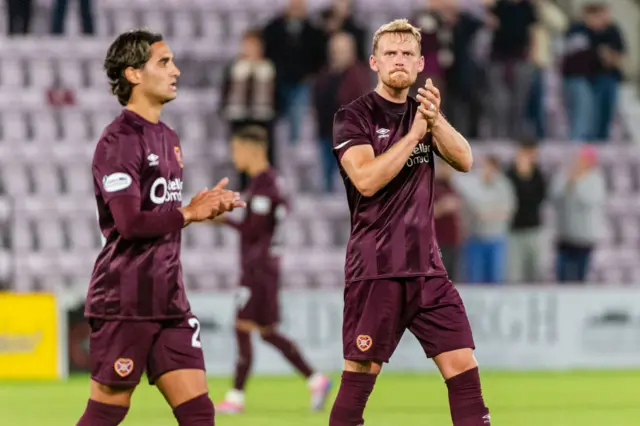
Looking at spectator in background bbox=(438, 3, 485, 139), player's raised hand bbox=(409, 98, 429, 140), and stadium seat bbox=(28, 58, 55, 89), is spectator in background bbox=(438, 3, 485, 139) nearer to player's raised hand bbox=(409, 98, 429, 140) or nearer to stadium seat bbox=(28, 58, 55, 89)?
stadium seat bbox=(28, 58, 55, 89)

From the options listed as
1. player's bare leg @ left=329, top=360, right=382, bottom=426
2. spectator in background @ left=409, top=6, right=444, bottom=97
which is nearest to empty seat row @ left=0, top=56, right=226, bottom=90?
spectator in background @ left=409, top=6, right=444, bottom=97

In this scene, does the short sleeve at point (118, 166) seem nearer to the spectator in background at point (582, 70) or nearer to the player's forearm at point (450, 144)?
the player's forearm at point (450, 144)

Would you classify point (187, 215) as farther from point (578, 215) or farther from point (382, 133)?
point (578, 215)

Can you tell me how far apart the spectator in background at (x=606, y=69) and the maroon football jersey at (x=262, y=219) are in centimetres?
759

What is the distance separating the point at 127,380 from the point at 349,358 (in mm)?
1024

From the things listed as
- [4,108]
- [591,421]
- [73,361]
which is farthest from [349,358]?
[4,108]

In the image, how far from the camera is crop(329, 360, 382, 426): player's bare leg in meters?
5.87

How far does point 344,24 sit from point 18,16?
4199mm

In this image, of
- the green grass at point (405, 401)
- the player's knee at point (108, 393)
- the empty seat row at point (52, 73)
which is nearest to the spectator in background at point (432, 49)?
the green grass at point (405, 401)

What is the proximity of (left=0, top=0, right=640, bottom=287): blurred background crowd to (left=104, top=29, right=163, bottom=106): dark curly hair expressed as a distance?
8.86m

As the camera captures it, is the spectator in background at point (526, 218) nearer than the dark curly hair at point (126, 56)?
No

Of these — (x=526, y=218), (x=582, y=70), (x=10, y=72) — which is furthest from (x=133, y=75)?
(x=582, y=70)

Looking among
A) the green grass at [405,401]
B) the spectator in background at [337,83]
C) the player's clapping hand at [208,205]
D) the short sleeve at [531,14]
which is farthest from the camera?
the short sleeve at [531,14]

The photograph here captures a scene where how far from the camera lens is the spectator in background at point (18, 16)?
16.5 meters
